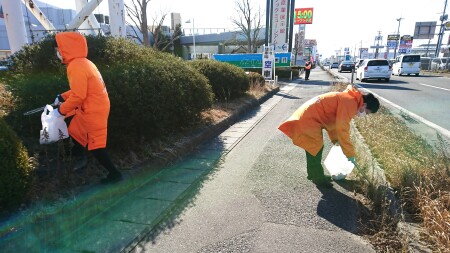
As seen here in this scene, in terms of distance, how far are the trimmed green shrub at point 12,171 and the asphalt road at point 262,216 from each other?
1.10m

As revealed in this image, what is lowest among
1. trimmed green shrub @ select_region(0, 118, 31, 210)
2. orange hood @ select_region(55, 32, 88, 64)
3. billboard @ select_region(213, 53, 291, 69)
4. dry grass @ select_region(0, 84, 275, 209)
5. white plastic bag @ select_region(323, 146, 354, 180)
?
white plastic bag @ select_region(323, 146, 354, 180)

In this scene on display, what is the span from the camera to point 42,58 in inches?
151

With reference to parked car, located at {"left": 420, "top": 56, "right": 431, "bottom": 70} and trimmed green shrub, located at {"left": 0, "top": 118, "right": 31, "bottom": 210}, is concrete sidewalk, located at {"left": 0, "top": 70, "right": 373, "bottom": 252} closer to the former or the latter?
trimmed green shrub, located at {"left": 0, "top": 118, "right": 31, "bottom": 210}

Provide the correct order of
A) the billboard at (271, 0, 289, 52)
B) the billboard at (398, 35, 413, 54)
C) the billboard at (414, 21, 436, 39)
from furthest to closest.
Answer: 1. the billboard at (398, 35, 413, 54)
2. the billboard at (414, 21, 436, 39)
3. the billboard at (271, 0, 289, 52)

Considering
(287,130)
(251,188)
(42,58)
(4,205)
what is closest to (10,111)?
(42,58)

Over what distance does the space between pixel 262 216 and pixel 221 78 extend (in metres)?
5.96

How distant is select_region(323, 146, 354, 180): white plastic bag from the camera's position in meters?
3.79

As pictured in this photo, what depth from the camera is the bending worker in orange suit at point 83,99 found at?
2906mm

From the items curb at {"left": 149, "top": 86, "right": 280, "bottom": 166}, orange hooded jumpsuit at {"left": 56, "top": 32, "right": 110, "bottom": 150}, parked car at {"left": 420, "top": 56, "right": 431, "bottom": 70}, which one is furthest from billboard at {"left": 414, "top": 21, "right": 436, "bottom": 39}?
orange hooded jumpsuit at {"left": 56, "top": 32, "right": 110, "bottom": 150}

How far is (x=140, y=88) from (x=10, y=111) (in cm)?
151

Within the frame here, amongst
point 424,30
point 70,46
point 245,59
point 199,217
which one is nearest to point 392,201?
point 199,217

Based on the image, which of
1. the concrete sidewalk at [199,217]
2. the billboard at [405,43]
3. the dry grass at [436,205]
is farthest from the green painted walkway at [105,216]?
the billboard at [405,43]

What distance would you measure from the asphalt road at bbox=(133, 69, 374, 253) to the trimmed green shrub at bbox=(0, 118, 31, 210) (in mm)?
1098

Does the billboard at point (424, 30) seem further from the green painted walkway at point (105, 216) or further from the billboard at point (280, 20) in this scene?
the green painted walkway at point (105, 216)
